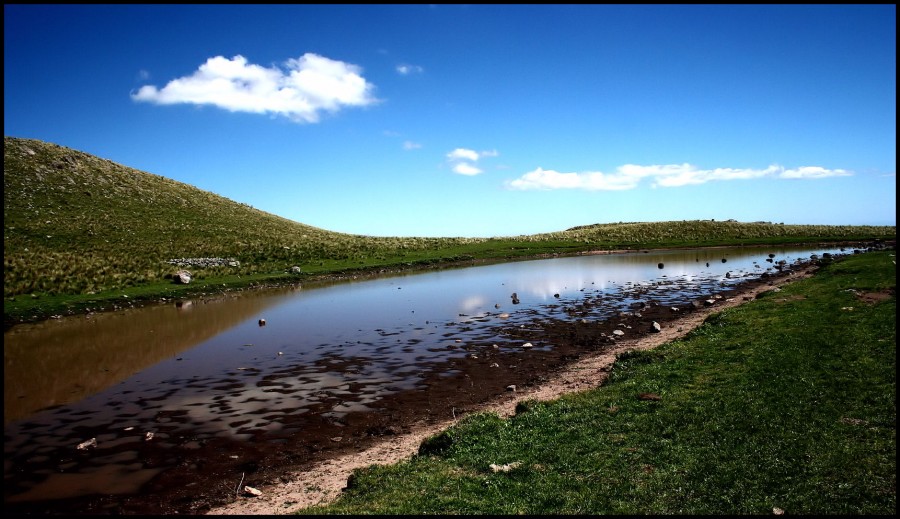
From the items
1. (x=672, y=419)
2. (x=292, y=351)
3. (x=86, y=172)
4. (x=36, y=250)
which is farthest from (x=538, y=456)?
(x=86, y=172)

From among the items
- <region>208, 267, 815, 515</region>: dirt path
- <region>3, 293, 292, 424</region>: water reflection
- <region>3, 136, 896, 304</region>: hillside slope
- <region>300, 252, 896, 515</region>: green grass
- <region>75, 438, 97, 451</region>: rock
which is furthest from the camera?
A: <region>3, 136, 896, 304</region>: hillside slope

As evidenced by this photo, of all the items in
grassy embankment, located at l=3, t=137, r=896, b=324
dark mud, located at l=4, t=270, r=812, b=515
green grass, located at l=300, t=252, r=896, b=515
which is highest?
grassy embankment, located at l=3, t=137, r=896, b=324

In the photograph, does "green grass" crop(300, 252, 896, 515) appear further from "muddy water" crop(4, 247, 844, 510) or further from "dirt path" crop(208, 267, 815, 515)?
"muddy water" crop(4, 247, 844, 510)

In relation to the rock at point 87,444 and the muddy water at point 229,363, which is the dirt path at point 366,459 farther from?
the rock at point 87,444

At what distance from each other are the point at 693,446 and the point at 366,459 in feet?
31.6

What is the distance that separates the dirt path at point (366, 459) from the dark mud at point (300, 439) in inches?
20.4

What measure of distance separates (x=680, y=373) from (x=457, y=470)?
1069 centimetres

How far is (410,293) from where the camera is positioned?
169ft

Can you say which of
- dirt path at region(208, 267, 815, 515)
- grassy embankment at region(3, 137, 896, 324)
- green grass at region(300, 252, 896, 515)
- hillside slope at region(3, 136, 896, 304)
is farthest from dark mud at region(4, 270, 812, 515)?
hillside slope at region(3, 136, 896, 304)

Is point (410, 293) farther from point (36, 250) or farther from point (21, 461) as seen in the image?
point (36, 250)

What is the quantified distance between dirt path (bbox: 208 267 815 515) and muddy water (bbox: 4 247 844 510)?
329cm

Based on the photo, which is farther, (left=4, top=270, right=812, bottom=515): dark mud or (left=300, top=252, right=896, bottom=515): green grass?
→ (left=4, top=270, right=812, bottom=515): dark mud

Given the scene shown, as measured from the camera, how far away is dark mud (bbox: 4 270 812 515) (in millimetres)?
12992

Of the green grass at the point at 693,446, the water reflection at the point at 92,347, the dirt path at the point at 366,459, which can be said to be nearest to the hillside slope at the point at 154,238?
the water reflection at the point at 92,347
